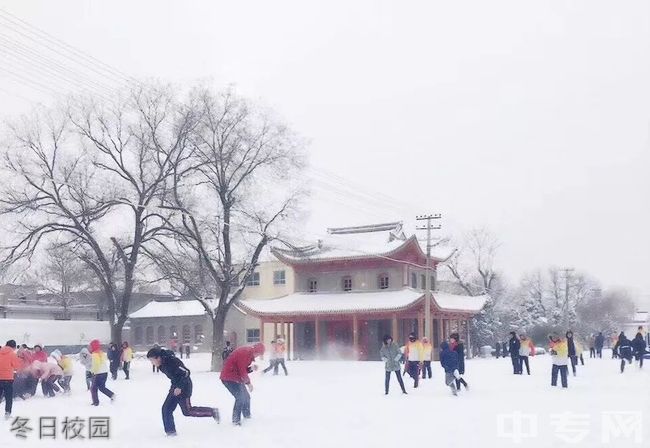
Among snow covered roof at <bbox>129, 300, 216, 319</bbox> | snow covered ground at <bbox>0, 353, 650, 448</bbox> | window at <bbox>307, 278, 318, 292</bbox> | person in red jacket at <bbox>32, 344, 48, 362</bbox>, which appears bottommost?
snow covered ground at <bbox>0, 353, 650, 448</bbox>

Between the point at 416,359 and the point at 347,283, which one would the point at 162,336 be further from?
the point at 416,359

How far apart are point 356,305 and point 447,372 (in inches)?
940

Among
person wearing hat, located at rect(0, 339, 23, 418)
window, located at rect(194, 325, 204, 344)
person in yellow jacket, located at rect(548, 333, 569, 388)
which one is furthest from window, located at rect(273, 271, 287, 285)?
person wearing hat, located at rect(0, 339, 23, 418)

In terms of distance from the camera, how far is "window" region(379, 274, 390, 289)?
41.8m

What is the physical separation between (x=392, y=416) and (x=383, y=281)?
29130 millimetres

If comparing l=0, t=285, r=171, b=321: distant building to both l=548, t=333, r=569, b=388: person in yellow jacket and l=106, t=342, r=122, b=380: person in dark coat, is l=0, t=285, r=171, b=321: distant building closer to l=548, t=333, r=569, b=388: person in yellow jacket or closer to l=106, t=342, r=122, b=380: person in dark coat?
l=106, t=342, r=122, b=380: person in dark coat

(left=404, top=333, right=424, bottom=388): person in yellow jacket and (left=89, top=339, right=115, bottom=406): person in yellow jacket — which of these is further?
(left=404, top=333, right=424, bottom=388): person in yellow jacket

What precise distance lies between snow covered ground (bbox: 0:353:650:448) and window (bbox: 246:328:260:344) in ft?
122

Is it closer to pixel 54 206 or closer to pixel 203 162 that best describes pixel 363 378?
pixel 203 162

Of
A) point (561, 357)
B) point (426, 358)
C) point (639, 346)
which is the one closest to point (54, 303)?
point (426, 358)

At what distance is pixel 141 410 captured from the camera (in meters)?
14.9

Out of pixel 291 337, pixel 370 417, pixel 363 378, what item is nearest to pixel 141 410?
→ pixel 370 417

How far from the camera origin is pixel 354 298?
41250 mm

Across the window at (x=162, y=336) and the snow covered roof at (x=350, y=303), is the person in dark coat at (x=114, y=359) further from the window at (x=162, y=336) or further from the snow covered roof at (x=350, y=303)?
the window at (x=162, y=336)
